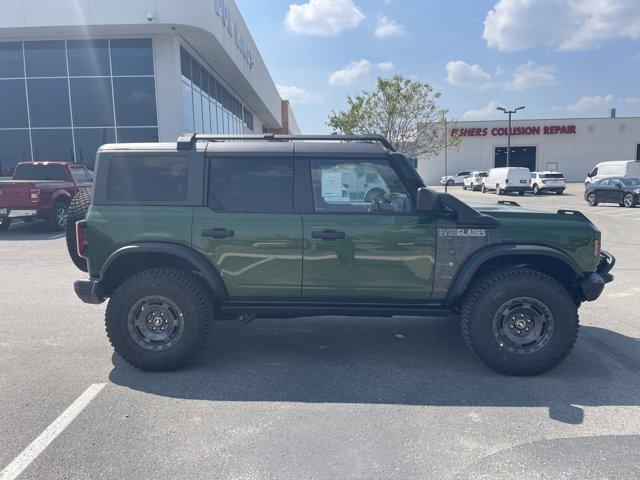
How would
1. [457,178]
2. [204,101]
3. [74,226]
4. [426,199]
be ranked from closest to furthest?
[426,199]
[74,226]
[204,101]
[457,178]

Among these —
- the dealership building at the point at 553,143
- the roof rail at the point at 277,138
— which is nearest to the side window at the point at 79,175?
the roof rail at the point at 277,138

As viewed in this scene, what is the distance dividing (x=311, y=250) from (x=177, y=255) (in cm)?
113

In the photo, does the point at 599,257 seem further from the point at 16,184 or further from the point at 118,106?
the point at 118,106

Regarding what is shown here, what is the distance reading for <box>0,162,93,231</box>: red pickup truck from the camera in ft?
39.4

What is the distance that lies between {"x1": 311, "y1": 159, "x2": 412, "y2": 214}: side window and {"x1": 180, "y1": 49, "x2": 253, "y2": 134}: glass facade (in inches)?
637

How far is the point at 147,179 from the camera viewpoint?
424 centimetres

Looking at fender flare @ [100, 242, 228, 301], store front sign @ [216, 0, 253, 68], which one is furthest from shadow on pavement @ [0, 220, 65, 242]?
store front sign @ [216, 0, 253, 68]

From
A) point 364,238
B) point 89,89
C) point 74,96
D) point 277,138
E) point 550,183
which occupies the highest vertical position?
point 89,89

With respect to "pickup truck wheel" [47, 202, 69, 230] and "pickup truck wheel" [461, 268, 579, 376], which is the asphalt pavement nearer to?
"pickup truck wheel" [461, 268, 579, 376]

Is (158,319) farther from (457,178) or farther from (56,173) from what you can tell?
(457,178)

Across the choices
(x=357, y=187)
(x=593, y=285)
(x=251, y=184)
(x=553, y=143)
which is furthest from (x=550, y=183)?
(x=251, y=184)

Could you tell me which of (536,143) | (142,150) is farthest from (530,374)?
Answer: (536,143)

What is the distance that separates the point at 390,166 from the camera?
13.7 feet

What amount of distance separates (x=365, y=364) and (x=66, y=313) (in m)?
3.82
